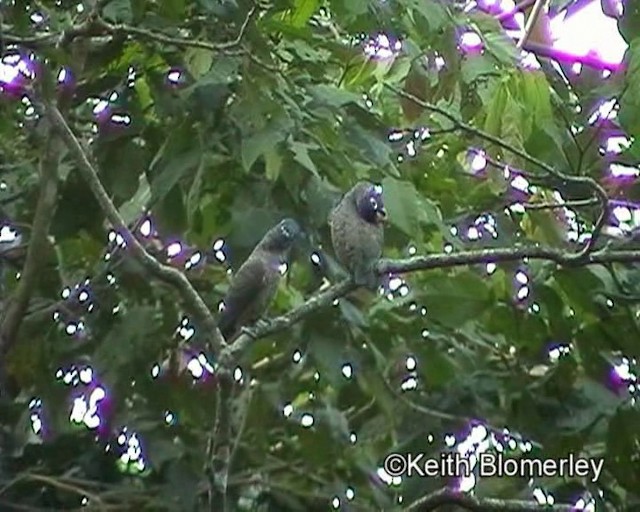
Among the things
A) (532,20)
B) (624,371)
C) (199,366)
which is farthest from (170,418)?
(532,20)

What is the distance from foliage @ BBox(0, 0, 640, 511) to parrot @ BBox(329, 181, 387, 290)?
39 millimetres

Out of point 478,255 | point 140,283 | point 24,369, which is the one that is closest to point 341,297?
point 478,255

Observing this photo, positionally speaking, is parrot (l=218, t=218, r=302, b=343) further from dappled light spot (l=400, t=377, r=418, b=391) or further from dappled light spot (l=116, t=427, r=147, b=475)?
dappled light spot (l=400, t=377, r=418, b=391)

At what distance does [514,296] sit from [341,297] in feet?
1.40

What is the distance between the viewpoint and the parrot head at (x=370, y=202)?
227 centimetres

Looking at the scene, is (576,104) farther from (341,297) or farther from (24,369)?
(24,369)

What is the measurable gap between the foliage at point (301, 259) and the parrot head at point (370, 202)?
0.11 ft

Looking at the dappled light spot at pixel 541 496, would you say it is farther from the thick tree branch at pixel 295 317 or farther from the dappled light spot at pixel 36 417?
the dappled light spot at pixel 36 417

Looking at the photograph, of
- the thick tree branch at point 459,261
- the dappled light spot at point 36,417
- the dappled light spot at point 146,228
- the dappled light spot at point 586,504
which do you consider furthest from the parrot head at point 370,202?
the dappled light spot at point 36,417

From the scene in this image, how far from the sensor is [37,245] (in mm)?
2395

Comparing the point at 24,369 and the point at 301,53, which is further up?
the point at 301,53

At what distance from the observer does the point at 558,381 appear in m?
2.57

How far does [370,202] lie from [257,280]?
25 centimetres

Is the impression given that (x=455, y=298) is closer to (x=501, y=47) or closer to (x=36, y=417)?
(x=501, y=47)
